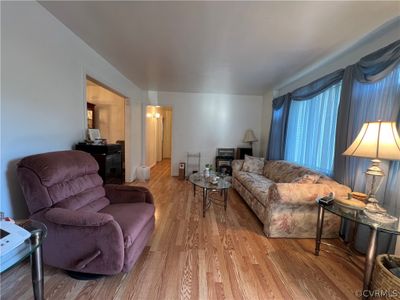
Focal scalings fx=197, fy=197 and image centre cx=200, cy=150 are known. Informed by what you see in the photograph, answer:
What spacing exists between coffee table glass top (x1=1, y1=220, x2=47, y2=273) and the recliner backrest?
0.36 metres

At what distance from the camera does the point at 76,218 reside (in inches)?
57.3

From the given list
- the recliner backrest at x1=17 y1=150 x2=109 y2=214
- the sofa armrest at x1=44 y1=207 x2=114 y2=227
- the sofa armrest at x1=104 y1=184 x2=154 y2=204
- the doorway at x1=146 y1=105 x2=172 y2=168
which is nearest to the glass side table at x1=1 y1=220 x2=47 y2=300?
the sofa armrest at x1=44 y1=207 x2=114 y2=227

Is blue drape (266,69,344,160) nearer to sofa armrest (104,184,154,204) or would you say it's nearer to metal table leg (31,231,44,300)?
sofa armrest (104,184,154,204)

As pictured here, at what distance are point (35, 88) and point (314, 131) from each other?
3.69m

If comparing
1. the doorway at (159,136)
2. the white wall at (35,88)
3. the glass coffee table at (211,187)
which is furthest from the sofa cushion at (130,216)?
the doorway at (159,136)

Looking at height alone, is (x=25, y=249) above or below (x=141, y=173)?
above

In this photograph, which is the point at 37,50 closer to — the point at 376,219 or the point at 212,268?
the point at 212,268

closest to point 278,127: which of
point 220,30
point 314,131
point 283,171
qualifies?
point 314,131

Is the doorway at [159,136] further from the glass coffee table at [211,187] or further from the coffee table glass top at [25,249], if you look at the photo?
the coffee table glass top at [25,249]

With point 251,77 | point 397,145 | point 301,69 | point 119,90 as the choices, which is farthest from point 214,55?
point 397,145

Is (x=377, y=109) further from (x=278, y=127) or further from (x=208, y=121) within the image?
(x=208, y=121)

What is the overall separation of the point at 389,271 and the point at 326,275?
1.79 ft

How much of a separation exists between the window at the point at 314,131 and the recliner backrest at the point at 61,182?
120 inches

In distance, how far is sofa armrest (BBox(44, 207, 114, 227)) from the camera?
1443 millimetres
